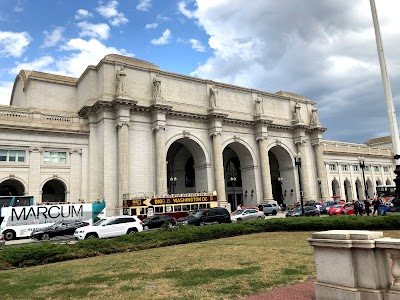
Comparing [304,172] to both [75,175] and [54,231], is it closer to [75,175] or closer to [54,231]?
[75,175]

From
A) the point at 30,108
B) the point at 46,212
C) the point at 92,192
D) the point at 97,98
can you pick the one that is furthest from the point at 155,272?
the point at 30,108

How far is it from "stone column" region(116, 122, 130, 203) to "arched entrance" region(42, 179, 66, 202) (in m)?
9.11

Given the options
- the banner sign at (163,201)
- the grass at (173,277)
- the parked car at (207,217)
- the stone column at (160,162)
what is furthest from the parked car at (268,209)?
the grass at (173,277)

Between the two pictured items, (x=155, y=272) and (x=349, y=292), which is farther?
(x=155, y=272)

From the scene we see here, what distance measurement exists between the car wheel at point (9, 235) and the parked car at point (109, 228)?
1032 centimetres

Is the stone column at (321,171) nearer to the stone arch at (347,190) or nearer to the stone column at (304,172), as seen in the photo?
the stone column at (304,172)

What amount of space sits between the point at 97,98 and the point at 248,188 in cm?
2874

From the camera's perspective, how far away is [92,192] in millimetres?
44094

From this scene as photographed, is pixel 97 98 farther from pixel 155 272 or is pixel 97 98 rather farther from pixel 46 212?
pixel 155 272

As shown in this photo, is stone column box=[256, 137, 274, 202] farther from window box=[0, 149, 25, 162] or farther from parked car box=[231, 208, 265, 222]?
window box=[0, 149, 25, 162]

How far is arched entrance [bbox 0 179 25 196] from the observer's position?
140 ft

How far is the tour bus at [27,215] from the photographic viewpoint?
31812 millimetres

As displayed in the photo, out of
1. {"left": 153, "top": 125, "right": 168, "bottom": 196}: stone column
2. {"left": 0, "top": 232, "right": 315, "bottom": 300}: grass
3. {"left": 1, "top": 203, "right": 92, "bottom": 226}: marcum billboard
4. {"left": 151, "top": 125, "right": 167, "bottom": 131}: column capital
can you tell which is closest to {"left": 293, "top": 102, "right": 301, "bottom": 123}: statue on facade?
{"left": 151, "top": 125, "right": 167, "bottom": 131}: column capital

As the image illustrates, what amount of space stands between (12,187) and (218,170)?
2815 cm
